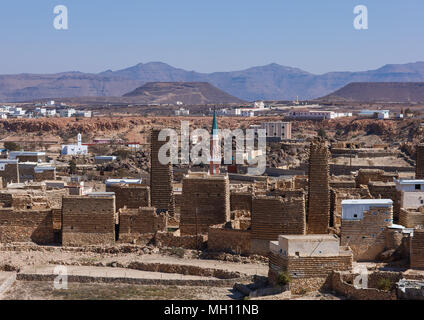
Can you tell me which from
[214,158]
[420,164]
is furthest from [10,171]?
[420,164]

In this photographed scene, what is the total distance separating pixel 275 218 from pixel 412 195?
18.6 ft

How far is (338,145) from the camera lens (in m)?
64.0

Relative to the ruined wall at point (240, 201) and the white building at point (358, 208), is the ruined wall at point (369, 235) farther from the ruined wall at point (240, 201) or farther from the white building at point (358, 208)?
the ruined wall at point (240, 201)

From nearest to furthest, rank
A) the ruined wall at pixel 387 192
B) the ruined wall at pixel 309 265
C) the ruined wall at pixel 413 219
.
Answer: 1. the ruined wall at pixel 309 265
2. the ruined wall at pixel 413 219
3. the ruined wall at pixel 387 192

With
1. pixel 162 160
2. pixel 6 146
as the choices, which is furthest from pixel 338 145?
pixel 162 160

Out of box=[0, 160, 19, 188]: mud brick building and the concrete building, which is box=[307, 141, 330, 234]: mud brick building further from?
the concrete building

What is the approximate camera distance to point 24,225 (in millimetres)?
27656

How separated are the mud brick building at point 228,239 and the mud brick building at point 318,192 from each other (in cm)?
224

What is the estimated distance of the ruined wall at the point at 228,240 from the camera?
25781 millimetres

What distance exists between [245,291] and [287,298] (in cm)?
154

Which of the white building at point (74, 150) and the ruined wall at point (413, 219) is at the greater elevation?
the white building at point (74, 150)

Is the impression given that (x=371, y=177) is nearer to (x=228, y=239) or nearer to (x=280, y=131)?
(x=228, y=239)

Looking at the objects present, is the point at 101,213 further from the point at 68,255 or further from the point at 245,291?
the point at 245,291

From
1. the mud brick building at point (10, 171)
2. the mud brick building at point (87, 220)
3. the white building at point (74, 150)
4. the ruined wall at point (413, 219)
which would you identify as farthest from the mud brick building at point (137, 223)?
the white building at point (74, 150)
